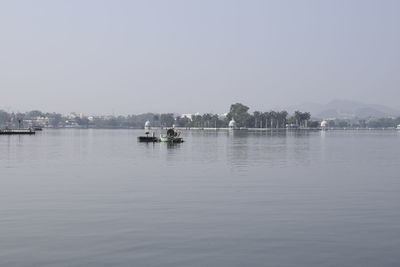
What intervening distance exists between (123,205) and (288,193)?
1215 centimetres

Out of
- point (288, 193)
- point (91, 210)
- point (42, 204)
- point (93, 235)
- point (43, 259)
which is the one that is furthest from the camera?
point (288, 193)

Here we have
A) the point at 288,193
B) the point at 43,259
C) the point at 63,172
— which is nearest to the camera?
the point at 43,259

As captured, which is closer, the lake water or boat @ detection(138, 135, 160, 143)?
the lake water

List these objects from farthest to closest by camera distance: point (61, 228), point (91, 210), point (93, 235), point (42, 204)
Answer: point (42, 204)
point (91, 210)
point (61, 228)
point (93, 235)

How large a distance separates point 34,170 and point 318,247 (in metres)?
41.5

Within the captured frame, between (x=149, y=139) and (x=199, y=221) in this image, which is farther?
(x=149, y=139)

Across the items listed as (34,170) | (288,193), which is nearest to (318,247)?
(288,193)

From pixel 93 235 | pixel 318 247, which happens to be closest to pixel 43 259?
pixel 93 235

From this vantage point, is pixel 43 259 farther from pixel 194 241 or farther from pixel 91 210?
pixel 91 210

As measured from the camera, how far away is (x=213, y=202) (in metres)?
33.6

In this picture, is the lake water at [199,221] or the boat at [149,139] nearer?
the lake water at [199,221]

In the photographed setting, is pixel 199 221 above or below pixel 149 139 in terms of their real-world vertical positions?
below

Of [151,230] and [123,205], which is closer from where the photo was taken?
[151,230]

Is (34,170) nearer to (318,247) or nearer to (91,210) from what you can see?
(91,210)
